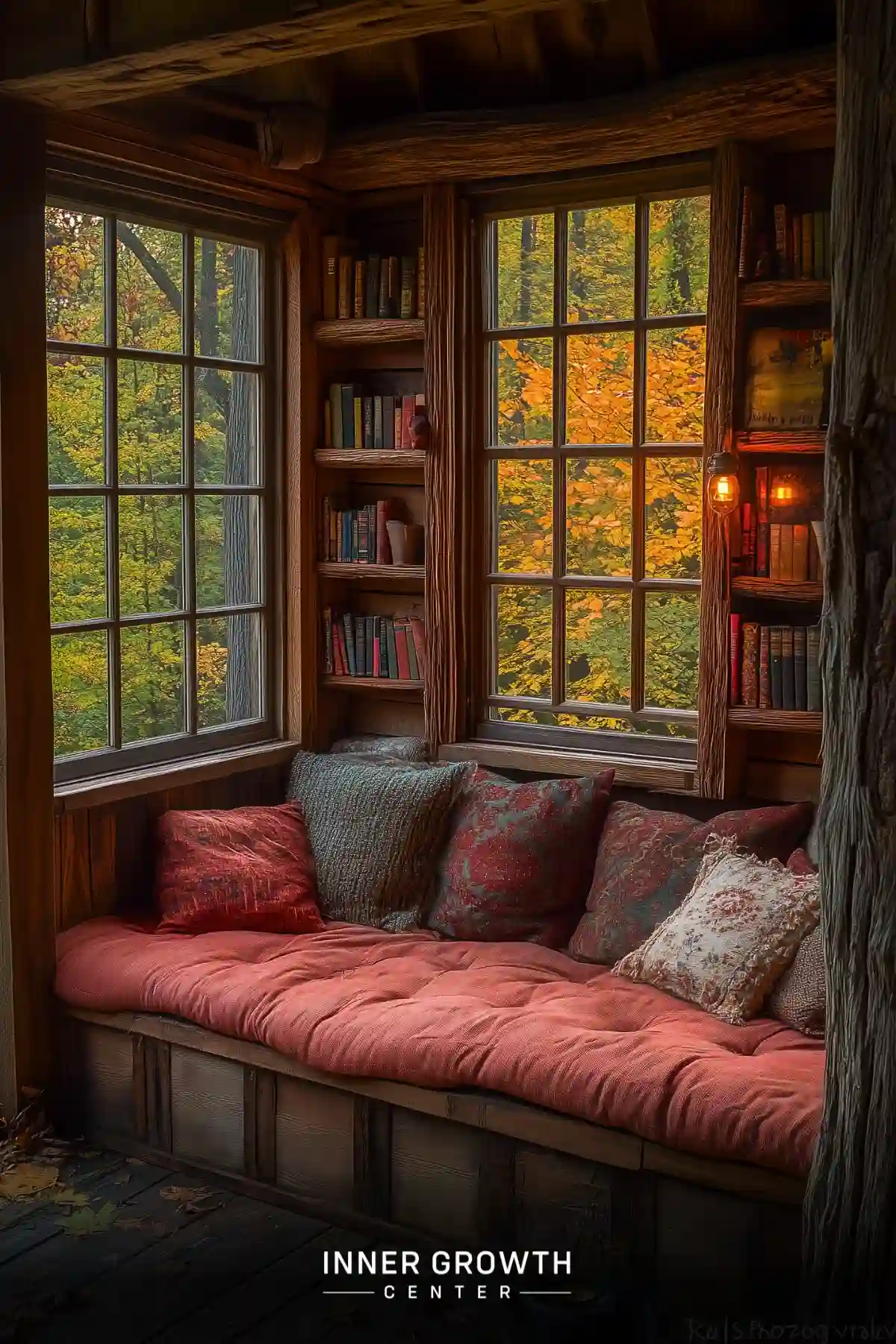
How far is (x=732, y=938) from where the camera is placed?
3.58m

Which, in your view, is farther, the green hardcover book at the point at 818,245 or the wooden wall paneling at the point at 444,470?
the wooden wall paneling at the point at 444,470

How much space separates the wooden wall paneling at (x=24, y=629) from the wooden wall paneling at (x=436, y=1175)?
115 centimetres

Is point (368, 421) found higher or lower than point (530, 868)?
higher

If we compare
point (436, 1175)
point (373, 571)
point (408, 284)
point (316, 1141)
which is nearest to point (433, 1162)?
point (436, 1175)

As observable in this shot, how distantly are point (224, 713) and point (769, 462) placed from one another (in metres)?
1.91

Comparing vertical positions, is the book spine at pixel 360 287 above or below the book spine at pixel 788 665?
above

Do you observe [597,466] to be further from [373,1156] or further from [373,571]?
[373,1156]

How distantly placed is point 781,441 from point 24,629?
2.12 meters

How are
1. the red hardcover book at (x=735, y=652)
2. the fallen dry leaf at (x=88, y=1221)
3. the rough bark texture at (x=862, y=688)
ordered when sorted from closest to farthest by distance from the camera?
1. the rough bark texture at (x=862, y=688)
2. the fallen dry leaf at (x=88, y=1221)
3. the red hardcover book at (x=735, y=652)

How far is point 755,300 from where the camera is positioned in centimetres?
401

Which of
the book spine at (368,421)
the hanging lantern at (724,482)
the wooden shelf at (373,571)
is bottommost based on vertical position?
the wooden shelf at (373,571)

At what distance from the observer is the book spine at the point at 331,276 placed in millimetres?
4848

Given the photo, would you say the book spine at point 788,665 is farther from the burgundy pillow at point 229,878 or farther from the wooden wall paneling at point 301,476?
the wooden wall paneling at point 301,476

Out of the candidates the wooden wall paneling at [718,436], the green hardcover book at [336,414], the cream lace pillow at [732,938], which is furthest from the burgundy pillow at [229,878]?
the green hardcover book at [336,414]
